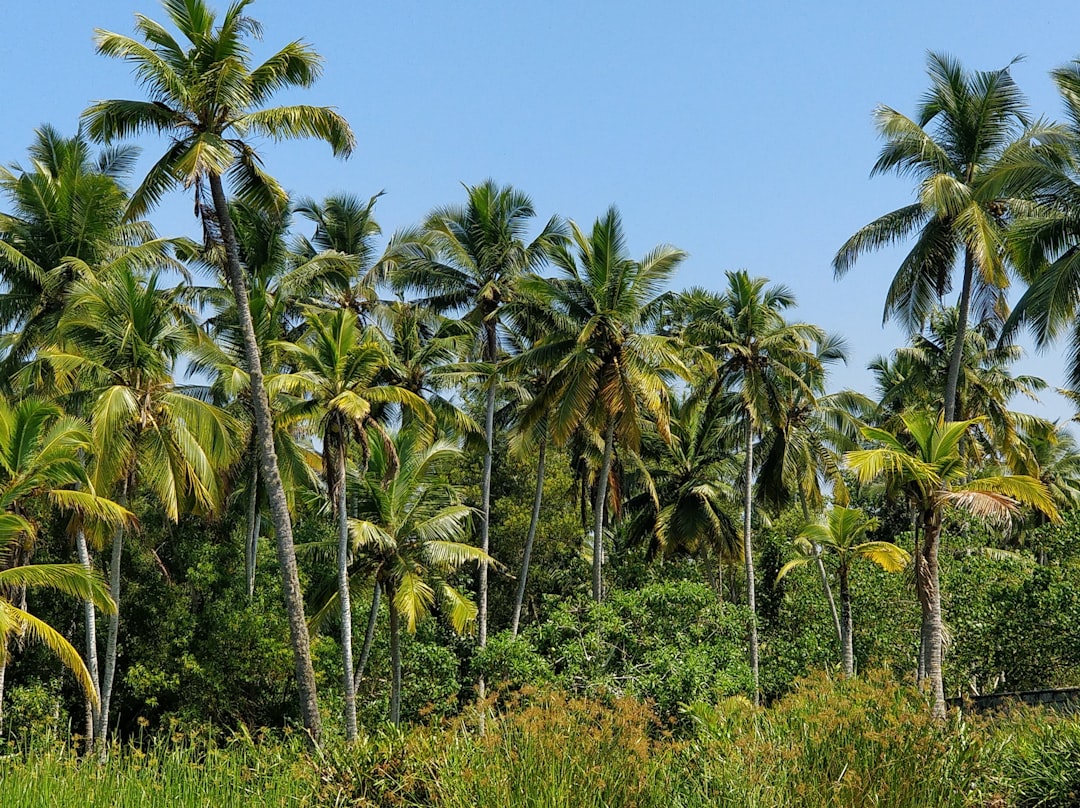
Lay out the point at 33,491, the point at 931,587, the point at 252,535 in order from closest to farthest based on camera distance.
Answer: the point at 33,491 < the point at 931,587 < the point at 252,535

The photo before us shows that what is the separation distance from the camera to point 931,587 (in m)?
19.0

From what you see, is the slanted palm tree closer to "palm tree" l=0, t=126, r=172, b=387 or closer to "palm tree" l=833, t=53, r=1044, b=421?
"palm tree" l=0, t=126, r=172, b=387

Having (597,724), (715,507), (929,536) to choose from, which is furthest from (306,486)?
(597,724)

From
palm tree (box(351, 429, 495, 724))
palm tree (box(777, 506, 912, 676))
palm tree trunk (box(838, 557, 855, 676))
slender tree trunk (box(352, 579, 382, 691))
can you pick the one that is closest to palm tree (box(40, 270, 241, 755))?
palm tree (box(351, 429, 495, 724))

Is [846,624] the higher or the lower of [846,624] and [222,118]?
the lower

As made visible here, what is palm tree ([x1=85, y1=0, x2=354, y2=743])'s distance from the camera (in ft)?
56.3

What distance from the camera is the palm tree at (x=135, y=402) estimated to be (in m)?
19.1

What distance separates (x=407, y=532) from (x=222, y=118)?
10.0 meters

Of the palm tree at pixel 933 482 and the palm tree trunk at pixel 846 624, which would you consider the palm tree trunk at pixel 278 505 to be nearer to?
the palm tree at pixel 933 482

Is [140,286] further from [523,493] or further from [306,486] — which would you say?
[523,493]

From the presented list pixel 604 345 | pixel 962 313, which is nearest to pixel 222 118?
pixel 604 345

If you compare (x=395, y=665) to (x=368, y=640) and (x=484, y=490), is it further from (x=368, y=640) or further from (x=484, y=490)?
(x=484, y=490)

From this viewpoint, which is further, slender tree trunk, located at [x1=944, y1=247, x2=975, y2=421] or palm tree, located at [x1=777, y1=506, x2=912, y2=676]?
palm tree, located at [x1=777, y1=506, x2=912, y2=676]

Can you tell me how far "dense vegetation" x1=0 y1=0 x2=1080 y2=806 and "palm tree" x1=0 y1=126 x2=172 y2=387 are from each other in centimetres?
9
